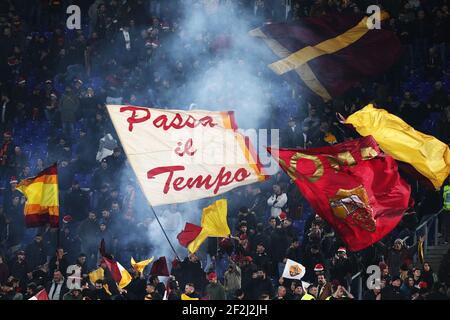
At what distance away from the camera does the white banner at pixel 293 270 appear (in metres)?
20.9

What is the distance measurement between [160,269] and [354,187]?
3456mm

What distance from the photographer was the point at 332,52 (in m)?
24.6

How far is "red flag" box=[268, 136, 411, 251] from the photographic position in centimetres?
1883

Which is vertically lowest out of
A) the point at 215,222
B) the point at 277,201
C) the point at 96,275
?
the point at 96,275

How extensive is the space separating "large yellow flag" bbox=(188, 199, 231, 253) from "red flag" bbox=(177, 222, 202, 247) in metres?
0.06

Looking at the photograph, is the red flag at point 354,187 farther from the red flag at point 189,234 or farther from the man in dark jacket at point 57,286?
the man in dark jacket at point 57,286

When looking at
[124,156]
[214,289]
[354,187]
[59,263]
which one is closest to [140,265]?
[214,289]

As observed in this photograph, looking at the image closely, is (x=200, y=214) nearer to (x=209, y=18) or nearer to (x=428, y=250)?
(x=428, y=250)

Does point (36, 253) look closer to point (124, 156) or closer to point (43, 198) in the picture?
point (43, 198)

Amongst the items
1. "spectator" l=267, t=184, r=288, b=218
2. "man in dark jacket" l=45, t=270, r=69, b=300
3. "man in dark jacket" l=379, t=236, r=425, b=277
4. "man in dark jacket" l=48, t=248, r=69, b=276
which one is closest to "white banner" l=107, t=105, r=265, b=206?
"man in dark jacket" l=379, t=236, r=425, b=277

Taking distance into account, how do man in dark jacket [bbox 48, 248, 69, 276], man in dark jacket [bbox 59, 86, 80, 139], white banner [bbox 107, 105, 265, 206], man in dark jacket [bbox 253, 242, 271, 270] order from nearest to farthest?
1. white banner [bbox 107, 105, 265, 206]
2. man in dark jacket [bbox 253, 242, 271, 270]
3. man in dark jacket [bbox 48, 248, 69, 276]
4. man in dark jacket [bbox 59, 86, 80, 139]

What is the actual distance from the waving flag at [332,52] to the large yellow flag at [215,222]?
422 cm

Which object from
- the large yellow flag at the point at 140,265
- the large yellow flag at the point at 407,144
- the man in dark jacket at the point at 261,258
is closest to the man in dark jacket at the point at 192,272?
the large yellow flag at the point at 140,265

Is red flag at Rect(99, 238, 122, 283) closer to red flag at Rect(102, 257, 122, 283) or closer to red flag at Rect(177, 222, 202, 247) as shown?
red flag at Rect(102, 257, 122, 283)
